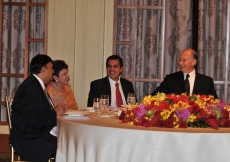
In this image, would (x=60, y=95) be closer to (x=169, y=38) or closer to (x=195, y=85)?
(x=195, y=85)

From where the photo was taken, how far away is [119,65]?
602cm

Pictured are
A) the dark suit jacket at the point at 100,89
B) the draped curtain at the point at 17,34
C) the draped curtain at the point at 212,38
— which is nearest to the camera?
the dark suit jacket at the point at 100,89

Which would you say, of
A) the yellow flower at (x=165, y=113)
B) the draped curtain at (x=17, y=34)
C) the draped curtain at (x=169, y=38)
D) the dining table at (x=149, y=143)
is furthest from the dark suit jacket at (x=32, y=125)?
the draped curtain at (x=17, y=34)

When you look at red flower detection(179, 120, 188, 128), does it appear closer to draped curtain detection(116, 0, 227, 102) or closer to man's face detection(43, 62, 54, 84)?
man's face detection(43, 62, 54, 84)

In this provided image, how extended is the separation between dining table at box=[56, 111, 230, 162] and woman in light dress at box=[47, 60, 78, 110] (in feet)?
4.99

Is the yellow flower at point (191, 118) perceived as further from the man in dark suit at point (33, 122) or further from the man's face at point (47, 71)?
the man's face at point (47, 71)

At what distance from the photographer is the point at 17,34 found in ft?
24.8

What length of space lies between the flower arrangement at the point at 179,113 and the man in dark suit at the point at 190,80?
6.78 feet

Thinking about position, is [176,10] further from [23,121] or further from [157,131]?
[157,131]

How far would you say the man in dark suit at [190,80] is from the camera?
5758 mm

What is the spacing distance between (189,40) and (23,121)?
373cm

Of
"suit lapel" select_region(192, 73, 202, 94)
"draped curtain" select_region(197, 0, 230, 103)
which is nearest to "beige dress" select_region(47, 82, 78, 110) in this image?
"suit lapel" select_region(192, 73, 202, 94)

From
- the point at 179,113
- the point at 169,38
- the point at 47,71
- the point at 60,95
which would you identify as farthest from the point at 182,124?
the point at 169,38

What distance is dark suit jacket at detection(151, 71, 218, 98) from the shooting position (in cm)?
576
